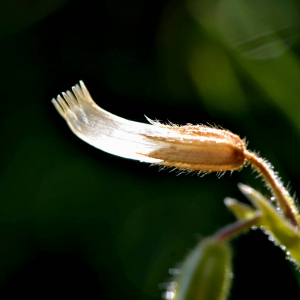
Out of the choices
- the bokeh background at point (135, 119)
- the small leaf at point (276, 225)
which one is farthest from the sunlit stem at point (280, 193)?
the bokeh background at point (135, 119)

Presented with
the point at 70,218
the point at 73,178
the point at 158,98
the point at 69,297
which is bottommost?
the point at 69,297

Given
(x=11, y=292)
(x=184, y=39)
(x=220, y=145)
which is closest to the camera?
(x=220, y=145)

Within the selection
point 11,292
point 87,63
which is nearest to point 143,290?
point 11,292

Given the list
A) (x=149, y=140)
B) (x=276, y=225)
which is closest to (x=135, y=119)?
(x=149, y=140)

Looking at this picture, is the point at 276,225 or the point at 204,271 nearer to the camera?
the point at 204,271

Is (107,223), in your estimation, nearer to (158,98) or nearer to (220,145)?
(158,98)

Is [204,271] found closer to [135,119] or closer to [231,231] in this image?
[231,231]

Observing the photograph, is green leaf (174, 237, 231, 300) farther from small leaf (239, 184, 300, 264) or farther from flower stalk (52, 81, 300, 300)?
flower stalk (52, 81, 300, 300)
